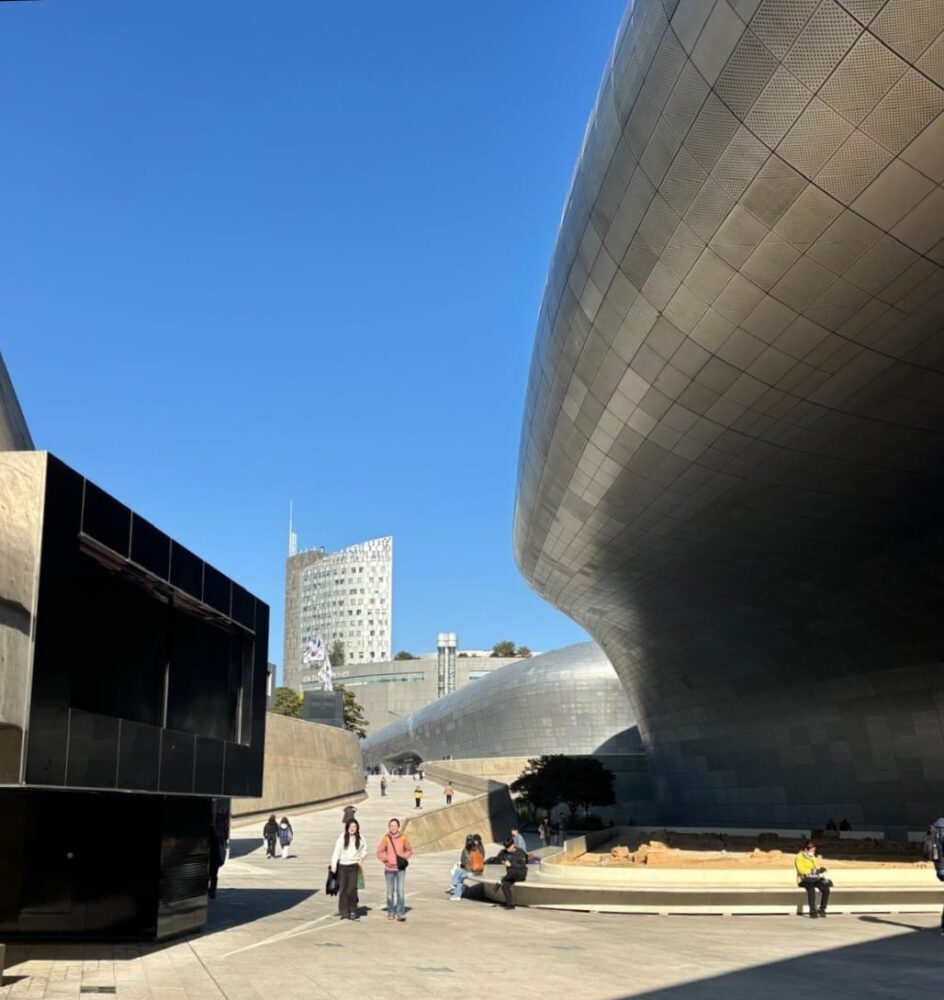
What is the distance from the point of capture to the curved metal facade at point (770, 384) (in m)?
12.2

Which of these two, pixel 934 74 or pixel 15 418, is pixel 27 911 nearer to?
pixel 15 418

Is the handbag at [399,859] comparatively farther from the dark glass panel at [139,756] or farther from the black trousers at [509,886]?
the dark glass panel at [139,756]

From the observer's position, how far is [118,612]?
10.9 m

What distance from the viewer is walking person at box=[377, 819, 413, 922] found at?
15.4 meters

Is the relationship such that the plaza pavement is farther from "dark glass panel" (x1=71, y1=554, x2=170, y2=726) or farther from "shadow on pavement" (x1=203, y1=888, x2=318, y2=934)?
"dark glass panel" (x1=71, y1=554, x2=170, y2=726)

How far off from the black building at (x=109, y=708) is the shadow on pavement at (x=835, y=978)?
531 centimetres

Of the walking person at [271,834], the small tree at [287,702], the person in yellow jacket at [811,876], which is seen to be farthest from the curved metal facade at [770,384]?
the small tree at [287,702]

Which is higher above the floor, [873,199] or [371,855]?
[873,199]

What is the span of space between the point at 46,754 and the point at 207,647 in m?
4.99

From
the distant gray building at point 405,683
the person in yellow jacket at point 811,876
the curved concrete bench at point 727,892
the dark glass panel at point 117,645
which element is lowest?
the curved concrete bench at point 727,892

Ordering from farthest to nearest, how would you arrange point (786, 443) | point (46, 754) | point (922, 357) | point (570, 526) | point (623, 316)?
1. point (570, 526)
2. point (786, 443)
3. point (623, 316)
4. point (922, 357)
5. point (46, 754)

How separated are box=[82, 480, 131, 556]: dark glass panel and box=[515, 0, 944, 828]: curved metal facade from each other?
8.46 m

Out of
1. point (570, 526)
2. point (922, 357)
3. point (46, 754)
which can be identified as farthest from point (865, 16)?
point (570, 526)

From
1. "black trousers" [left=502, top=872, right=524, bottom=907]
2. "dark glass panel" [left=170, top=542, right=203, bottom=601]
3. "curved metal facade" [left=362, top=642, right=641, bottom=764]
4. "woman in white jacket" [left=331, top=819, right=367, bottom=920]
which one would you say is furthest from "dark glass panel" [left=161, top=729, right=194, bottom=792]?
"curved metal facade" [left=362, top=642, right=641, bottom=764]
